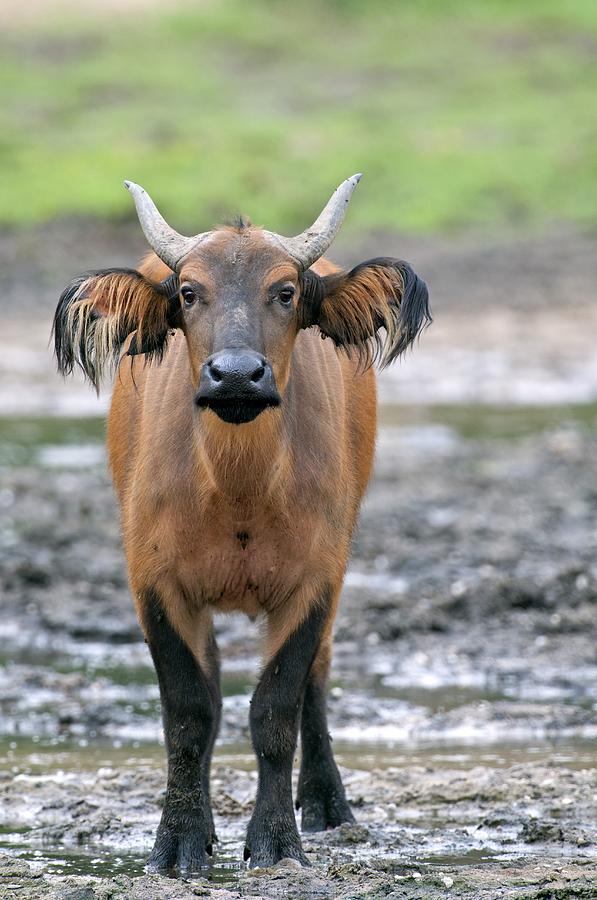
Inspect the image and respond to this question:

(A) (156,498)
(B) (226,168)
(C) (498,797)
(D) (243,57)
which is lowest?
(C) (498,797)

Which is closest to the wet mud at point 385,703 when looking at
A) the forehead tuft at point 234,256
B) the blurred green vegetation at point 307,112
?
the forehead tuft at point 234,256

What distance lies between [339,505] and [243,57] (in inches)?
1422

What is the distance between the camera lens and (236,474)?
21.1ft

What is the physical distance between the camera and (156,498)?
6582 millimetres

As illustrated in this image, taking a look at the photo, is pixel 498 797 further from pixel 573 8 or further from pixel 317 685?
pixel 573 8

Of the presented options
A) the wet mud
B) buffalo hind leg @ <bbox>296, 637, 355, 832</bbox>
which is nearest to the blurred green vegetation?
the wet mud

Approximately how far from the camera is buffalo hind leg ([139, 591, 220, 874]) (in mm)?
6582

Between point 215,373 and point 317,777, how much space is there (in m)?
2.13

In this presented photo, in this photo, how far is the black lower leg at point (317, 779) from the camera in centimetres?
727

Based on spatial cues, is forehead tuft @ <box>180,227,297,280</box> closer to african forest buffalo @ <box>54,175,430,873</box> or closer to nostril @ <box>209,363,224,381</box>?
african forest buffalo @ <box>54,175,430,873</box>

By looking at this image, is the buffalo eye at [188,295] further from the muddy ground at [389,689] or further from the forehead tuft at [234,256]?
the muddy ground at [389,689]

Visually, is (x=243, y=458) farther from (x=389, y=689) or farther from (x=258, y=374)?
(x=389, y=689)

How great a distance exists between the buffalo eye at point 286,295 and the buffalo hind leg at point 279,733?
1.06m

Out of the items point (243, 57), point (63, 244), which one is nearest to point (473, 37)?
point (243, 57)
